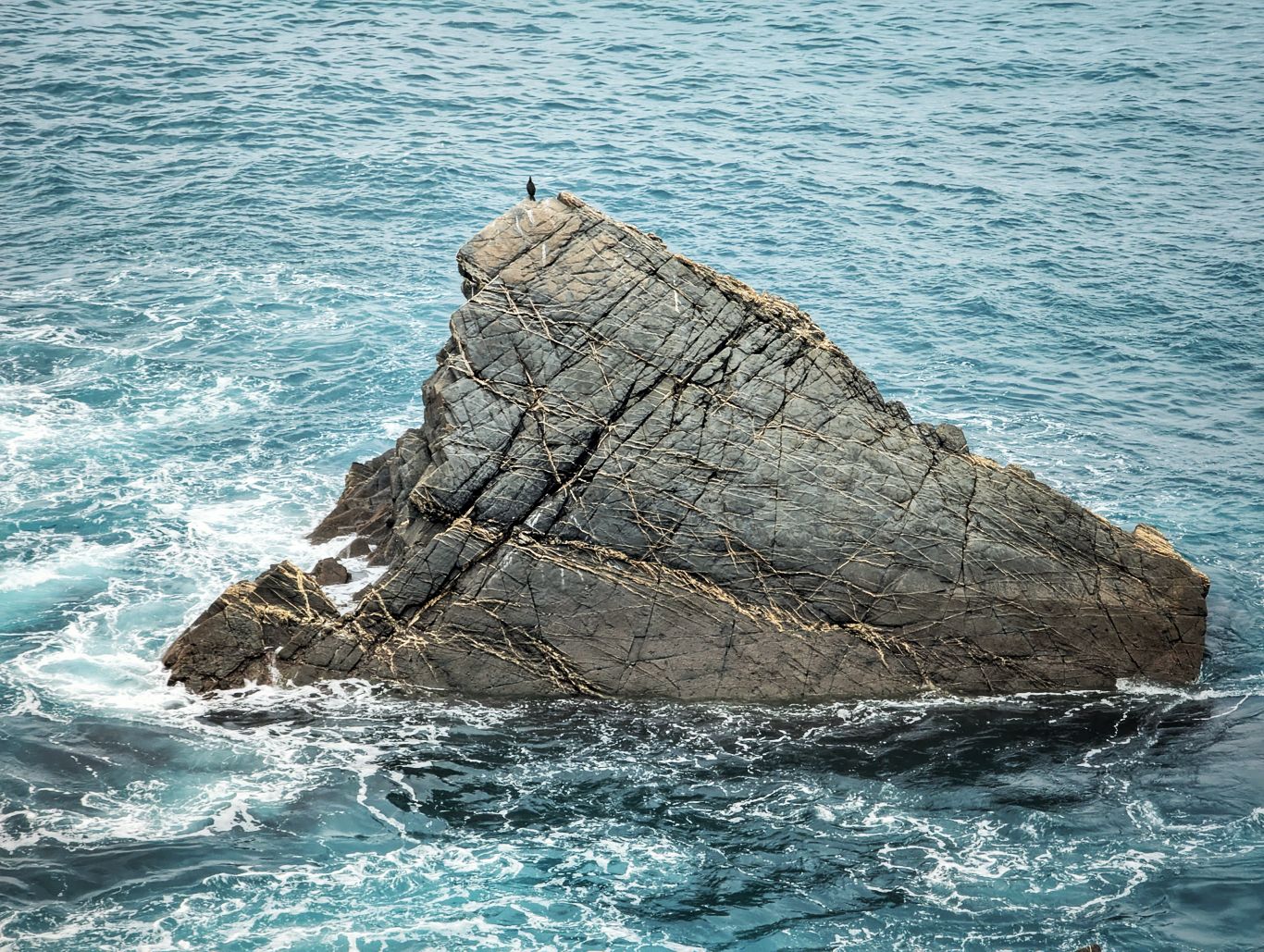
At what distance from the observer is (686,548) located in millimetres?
25938

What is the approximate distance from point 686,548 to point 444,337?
17870 mm

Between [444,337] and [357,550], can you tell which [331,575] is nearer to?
[357,550]

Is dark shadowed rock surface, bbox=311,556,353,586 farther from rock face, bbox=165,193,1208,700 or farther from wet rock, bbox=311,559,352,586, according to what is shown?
rock face, bbox=165,193,1208,700

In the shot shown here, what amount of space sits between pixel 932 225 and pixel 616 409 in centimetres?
2515

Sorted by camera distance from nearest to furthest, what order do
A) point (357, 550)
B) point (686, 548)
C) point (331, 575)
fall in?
point (686, 548) < point (331, 575) < point (357, 550)

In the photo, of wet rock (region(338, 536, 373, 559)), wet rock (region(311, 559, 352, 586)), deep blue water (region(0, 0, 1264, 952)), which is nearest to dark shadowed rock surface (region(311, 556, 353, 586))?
wet rock (region(311, 559, 352, 586))

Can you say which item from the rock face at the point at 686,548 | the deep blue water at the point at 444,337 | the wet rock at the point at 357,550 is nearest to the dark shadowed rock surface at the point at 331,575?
the wet rock at the point at 357,550

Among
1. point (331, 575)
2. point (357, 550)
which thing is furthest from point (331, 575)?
point (357, 550)

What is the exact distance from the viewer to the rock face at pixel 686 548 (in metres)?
25.6

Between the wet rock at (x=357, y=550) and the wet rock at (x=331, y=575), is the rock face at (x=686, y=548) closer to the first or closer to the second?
the wet rock at (x=331, y=575)

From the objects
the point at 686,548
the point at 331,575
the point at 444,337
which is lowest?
the point at 331,575

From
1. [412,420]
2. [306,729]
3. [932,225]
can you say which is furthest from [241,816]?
[932,225]

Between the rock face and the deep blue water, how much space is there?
965 mm

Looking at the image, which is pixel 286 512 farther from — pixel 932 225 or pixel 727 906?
pixel 932 225
